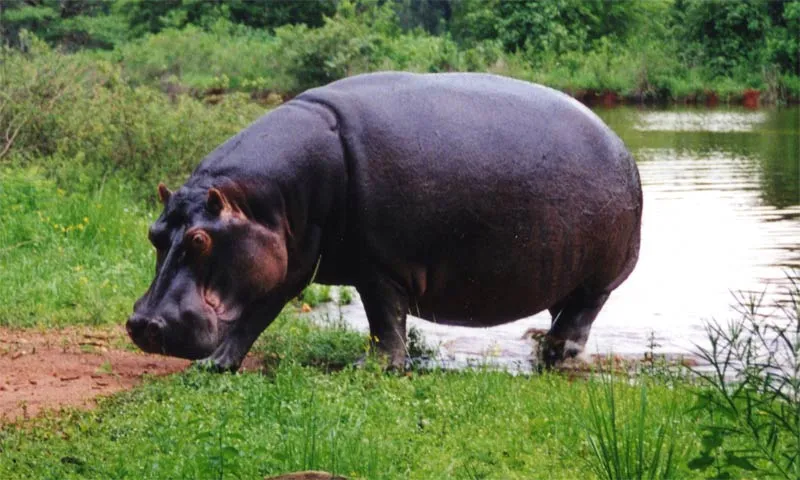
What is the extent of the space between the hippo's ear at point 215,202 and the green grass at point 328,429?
754 mm

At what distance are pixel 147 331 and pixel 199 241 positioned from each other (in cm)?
44

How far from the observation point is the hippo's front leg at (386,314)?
6.51 m

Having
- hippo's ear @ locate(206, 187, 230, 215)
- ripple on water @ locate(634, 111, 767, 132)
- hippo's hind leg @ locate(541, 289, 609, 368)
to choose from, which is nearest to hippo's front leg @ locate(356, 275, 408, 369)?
hippo's ear @ locate(206, 187, 230, 215)

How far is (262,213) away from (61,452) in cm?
159

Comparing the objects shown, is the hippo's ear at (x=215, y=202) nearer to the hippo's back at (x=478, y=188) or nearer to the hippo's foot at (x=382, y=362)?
the hippo's back at (x=478, y=188)

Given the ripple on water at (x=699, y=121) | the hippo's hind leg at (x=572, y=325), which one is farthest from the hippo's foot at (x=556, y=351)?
the ripple on water at (x=699, y=121)

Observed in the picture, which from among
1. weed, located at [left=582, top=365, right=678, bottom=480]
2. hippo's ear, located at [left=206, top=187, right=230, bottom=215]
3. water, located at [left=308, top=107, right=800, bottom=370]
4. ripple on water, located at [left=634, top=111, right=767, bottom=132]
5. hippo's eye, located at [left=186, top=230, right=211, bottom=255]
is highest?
hippo's ear, located at [left=206, top=187, right=230, bottom=215]

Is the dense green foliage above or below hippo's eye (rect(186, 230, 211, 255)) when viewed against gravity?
below

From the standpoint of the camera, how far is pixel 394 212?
637cm

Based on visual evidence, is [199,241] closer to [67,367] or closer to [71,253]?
[67,367]

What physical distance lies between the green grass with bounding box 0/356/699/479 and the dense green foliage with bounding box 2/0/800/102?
23.2 m

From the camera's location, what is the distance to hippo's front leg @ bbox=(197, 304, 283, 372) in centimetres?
647

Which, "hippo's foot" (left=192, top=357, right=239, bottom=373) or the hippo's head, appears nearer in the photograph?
the hippo's head

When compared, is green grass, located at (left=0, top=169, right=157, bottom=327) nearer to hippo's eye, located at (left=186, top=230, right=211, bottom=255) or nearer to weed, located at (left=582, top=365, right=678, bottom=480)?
hippo's eye, located at (left=186, top=230, right=211, bottom=255)
